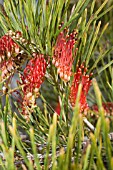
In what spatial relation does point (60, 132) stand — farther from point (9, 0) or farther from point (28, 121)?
point (9, 0)

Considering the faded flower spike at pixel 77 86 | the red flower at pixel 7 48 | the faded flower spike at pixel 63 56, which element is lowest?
the faded flower spike at pixel 77 86

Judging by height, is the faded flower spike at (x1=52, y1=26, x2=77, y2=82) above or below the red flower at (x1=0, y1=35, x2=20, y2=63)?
below

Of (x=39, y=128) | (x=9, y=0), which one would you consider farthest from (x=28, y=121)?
(x=9, y=0)

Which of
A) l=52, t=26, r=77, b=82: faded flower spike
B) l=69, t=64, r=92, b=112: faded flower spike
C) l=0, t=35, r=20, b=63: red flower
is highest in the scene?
l=0, t=35, r=20, b=63: red flower

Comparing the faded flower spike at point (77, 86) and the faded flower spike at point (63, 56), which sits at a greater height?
the faded flower spike at point (63, 56)

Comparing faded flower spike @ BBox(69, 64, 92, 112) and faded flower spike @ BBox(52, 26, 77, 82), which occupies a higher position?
faded flower spike @ BBox(52, 26, 77, 82)
